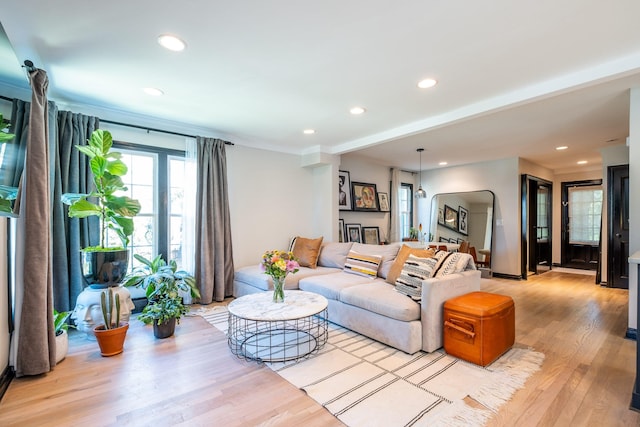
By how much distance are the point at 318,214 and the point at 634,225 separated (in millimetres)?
4055

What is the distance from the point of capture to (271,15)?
188 centimetres

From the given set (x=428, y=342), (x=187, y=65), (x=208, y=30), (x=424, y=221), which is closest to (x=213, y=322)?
(x=428, y=342)

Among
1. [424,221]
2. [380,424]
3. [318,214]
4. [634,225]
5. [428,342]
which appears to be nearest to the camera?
[380,424]

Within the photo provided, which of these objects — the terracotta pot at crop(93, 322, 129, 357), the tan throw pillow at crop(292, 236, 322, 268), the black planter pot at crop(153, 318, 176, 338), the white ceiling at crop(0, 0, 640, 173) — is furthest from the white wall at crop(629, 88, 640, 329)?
the terracotta pot at crop(93, 322, 129, 357)

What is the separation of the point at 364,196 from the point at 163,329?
444 centimetres

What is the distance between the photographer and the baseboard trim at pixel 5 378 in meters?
2.10

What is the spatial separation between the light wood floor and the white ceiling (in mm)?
2365

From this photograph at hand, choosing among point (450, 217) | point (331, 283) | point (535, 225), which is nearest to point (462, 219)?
point (450, 217)

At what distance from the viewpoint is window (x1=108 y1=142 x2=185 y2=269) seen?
395cm

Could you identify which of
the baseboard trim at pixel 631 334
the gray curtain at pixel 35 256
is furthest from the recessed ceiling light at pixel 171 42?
the baseboard trim at pixel 631 334

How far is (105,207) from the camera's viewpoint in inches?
122

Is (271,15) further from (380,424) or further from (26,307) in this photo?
(26,307)

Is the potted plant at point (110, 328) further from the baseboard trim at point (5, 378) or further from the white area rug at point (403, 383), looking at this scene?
the white area rug at point (403, 383)

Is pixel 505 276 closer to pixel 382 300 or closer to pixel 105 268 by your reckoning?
pixel 382 300
